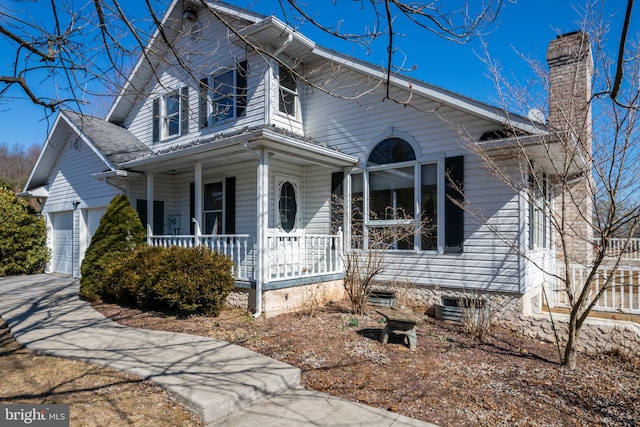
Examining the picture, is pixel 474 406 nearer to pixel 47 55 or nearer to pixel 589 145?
pixel 589 145

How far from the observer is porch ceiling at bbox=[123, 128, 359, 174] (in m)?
7.36

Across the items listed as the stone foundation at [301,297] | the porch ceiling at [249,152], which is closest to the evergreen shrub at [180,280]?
the stone foundation at [301,297]

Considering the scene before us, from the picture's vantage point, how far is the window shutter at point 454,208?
7680 millimetres

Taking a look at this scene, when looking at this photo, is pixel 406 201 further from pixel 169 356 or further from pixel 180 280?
pixel 169 356

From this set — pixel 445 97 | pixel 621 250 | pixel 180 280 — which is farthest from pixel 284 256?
pixel 621 250

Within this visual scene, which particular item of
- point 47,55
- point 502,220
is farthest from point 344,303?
point 47,55

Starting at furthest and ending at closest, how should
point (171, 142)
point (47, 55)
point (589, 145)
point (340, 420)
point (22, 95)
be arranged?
1. point (171, 142)
2. point (589, 145)
3. point (22, 95)
4. point (47, 55)
5. point (340, 420)

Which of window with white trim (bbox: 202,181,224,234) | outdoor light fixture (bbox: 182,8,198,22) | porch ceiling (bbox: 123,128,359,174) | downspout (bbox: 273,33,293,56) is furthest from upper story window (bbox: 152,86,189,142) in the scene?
downspout (bbox: 273,33,293,56)

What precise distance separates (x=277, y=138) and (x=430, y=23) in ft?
13.2

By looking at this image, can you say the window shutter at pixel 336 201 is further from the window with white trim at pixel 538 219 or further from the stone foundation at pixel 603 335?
the stone foundation at pixel 603 335

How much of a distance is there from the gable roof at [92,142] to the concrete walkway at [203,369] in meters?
4.81

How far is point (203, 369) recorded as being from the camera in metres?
4.57

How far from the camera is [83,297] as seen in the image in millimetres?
9102

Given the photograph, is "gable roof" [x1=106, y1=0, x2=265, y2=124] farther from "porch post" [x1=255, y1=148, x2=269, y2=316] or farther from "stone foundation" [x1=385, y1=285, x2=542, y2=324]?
"stone foundation" [x1=385, y1=285, x2=542, y2=324]
